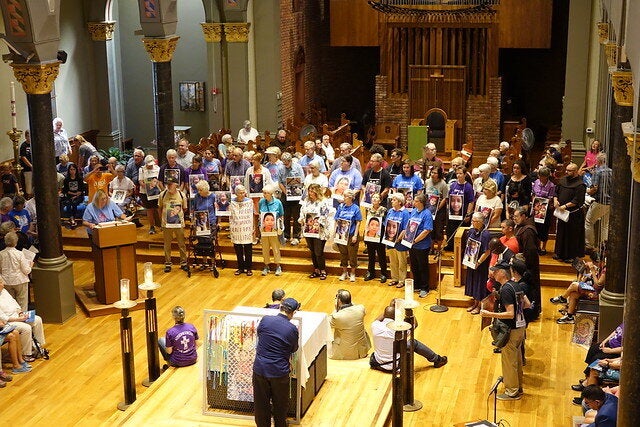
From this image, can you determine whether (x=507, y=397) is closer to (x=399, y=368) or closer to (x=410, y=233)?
(x=399, y=368)

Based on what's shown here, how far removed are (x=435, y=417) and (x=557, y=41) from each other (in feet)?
55.8

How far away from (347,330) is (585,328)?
2972 mm

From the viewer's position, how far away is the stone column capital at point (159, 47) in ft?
56.6

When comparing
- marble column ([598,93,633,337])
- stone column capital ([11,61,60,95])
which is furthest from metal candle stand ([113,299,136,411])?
marble column ([598,93,633,337])

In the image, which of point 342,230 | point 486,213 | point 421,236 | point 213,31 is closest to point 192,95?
point 213,31

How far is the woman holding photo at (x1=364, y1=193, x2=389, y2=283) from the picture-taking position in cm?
1452

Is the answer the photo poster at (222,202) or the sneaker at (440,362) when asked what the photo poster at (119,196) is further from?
the sneaker at (440,362)

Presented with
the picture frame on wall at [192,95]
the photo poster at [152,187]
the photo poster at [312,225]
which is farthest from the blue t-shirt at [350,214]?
the picture frame on wall at [192,95]

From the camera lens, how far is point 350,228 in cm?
1467

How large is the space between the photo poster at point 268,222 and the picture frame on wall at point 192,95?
31.9 ft

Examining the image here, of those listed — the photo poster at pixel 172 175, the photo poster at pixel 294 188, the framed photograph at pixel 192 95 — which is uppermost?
the framed photograph at pixel 192 95

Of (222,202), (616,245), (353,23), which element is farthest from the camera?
(353,23)

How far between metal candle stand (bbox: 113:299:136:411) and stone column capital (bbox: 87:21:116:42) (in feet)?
42.1

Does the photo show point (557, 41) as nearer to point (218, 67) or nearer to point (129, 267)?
point (218, 67)
